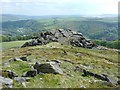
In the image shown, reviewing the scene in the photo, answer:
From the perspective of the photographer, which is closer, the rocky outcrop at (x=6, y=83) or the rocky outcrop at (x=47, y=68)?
the rocky outcrop at (x=6, y=83)

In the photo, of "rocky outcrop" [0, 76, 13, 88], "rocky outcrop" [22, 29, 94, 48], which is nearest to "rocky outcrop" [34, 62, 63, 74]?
"rocky outcrop" [0, 76, 13, 88]

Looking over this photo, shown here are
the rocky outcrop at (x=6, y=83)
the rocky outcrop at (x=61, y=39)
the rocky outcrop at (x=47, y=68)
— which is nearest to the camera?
the rocky outcrop at (x=6, y=83)

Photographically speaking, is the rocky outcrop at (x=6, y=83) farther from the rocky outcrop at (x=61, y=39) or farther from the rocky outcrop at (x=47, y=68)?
the rocky outcrop at (x=61, y=39)

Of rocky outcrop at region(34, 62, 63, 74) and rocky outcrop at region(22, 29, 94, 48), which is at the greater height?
rocky outcrop at region(34, 62, 63, 74)

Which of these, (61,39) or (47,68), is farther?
(61,39)

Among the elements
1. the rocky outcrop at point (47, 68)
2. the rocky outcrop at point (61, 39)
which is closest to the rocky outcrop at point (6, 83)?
the rocky outcrop at point (47, 68)

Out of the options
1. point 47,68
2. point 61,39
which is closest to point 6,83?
point 47,68

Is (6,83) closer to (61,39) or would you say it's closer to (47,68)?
(47,68)

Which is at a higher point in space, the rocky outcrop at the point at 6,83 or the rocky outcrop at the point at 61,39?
the rocky outcrop at the point at 6,83

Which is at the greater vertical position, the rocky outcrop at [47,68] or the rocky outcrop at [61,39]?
the rocky outcrop at [47,68]

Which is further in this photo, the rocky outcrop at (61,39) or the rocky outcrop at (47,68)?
the rocky outcrop at (61,39)

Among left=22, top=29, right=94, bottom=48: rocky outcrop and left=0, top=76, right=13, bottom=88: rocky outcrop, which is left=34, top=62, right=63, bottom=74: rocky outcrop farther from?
left=22, top=29, right=94, bottom=48: rocky outcrop

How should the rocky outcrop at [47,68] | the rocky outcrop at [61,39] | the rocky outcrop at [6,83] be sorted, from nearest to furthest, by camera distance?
the rocky outcrop at [6,83]
the rocky outcrop at [47,68]
the rocky outcrop at [61,39]

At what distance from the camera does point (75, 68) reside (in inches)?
1545
